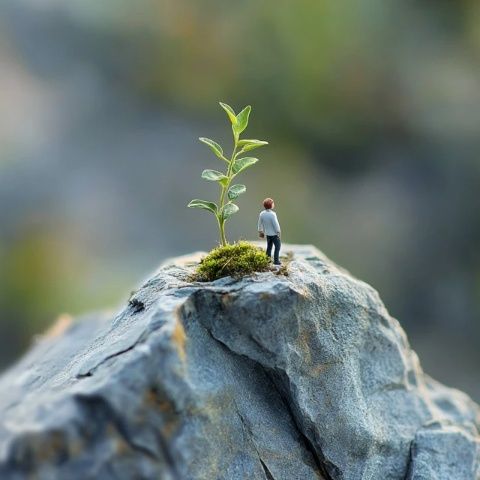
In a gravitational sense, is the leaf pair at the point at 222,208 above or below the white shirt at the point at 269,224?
above

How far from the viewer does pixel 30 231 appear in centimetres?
1044

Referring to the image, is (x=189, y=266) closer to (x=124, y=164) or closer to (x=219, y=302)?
(x=219, y=302)

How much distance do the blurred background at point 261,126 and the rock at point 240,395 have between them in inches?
264

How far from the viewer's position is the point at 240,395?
122 inches

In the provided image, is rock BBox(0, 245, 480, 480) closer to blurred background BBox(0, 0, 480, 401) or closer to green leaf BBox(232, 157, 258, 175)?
green leaf BBox(232, 157, 258, 175)

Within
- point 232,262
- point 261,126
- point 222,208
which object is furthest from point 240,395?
point 261,126

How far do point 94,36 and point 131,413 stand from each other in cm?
975

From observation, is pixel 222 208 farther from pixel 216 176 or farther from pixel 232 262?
pixel 232 262

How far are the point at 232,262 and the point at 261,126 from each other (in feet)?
25.6

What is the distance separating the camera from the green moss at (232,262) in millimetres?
3307

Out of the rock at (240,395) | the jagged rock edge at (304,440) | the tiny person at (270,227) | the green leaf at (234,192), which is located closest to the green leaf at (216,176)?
the green leaf at (234,192)

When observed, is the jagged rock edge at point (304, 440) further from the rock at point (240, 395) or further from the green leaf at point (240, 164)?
the green leaf at point (240, 164)

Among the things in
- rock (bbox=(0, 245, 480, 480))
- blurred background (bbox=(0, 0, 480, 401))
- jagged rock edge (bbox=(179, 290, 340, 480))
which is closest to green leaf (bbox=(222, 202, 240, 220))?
rock (bbox=(0, 245, 480, 480))

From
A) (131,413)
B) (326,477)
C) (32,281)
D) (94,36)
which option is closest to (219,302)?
(131,413)
